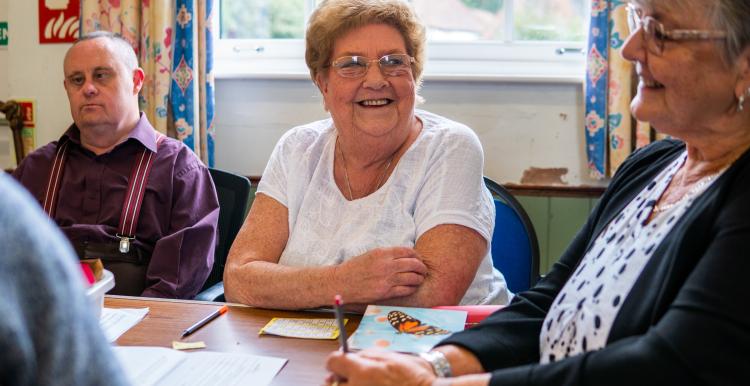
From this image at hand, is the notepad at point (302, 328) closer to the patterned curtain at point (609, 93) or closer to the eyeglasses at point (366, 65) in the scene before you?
the eyeglasses at point (366, 65)

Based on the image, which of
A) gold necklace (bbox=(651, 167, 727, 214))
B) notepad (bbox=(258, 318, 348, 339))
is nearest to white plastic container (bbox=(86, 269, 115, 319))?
notepad (bbox=(258, 318, 348, 339))

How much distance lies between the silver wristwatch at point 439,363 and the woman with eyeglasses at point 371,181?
0.43 m

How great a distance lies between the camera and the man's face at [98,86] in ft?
8.52

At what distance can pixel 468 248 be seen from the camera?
1.70 m

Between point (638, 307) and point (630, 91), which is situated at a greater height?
point (630, 91)

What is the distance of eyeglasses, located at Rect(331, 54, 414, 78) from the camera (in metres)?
1.87

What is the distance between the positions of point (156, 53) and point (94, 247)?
3.09 feet

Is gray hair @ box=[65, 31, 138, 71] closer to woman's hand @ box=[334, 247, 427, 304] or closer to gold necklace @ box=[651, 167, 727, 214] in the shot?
woman's hand @ box=[334, 247, 427, 304]

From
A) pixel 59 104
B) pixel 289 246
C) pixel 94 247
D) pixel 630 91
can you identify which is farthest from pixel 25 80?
pixel 630 91

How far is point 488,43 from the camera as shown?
3.09m

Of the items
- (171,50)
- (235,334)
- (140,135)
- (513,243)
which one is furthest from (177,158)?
(235,334)

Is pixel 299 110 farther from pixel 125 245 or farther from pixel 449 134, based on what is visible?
pixel 449 134

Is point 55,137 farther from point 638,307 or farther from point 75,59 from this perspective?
point 638,307

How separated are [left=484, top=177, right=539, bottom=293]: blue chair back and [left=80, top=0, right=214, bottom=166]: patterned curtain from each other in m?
1.34
